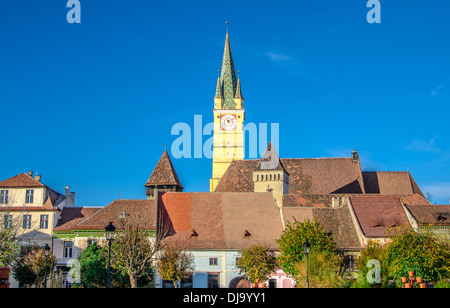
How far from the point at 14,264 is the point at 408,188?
4558 cm

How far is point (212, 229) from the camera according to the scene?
5253 cm

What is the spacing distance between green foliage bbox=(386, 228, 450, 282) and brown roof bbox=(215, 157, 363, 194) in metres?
28.1

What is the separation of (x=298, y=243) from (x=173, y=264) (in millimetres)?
10171

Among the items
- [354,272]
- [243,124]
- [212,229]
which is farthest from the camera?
[243,124]

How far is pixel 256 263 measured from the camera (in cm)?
4531

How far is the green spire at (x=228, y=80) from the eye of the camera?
10262 cm

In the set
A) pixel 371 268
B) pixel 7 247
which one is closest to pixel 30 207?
pixel 7 247

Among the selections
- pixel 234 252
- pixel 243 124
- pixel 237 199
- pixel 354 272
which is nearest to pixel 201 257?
pixel 234 252

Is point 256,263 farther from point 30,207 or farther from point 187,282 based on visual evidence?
point 30,207

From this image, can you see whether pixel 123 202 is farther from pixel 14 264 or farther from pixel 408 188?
pixel 408 188
